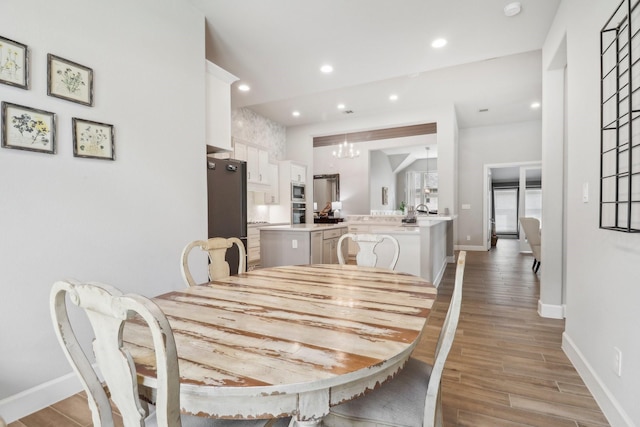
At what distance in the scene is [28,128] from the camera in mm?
1665

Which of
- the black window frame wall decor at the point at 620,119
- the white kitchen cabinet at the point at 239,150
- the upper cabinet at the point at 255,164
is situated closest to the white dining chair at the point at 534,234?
the black window frame wall decor at the point at 620,119

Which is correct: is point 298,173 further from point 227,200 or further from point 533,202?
point 533,202

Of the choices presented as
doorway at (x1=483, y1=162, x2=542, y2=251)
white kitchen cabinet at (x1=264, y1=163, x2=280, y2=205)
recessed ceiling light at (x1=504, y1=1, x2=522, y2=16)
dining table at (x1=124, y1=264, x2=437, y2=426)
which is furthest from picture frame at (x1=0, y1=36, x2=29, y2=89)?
doorway at (x1=483, y1=162, x2=542, y2=251)

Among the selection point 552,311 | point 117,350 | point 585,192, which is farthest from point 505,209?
point 117,350

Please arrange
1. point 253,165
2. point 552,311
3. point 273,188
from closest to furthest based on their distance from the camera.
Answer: point 552,311 → point 253,165 → point 273,188

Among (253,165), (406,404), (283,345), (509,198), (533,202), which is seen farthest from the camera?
(509,198)

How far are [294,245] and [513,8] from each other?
3.49 m

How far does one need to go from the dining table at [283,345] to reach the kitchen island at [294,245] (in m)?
2.88

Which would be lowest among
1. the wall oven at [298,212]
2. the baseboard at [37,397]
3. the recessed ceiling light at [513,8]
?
the baseboard at [37,397]

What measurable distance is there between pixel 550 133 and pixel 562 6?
40.8 inches

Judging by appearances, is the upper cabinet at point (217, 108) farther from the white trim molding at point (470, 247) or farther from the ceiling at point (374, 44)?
the white trim molding at point (470, 247)

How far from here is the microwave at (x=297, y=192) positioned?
6.77 meters

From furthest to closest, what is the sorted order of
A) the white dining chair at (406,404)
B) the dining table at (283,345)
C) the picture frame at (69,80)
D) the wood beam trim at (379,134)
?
the wood beam trim at (379,134) < the picture frame at (69,80) < the white dining chair at (406,404) < the dining table at (283,345)

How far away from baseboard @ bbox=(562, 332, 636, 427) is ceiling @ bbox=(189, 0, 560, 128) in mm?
2721
